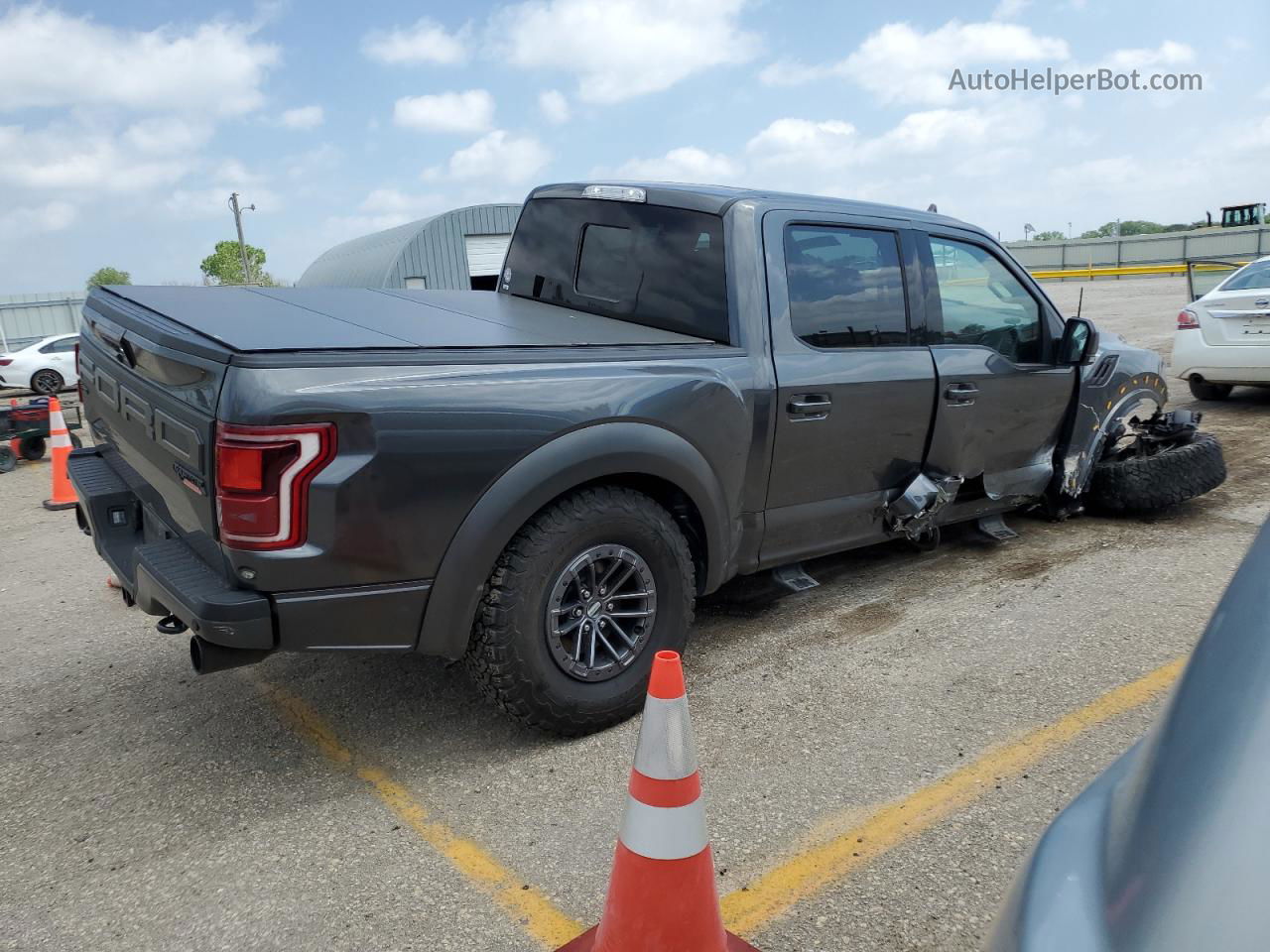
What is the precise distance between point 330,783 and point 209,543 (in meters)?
0.87

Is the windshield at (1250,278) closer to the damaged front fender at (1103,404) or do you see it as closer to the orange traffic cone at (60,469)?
the damaged front fender at (1103,404)

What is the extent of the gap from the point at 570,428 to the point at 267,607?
102 cm

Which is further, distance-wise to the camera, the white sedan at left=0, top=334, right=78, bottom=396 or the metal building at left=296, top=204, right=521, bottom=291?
the metal building at left=296, top=204, right=521, bottom=291

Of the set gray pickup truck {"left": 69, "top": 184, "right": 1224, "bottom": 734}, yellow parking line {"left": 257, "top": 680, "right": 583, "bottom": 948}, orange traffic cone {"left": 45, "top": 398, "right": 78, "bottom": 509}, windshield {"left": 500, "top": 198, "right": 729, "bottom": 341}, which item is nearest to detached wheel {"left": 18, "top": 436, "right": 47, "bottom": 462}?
orange traffic cone {"left": 45, "top": 398, "right": 78, "bottom": 509}

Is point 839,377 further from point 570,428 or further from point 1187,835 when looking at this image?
point 1187,835

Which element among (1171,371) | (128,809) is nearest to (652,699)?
(128,809)

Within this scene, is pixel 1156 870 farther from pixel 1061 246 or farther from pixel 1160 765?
pixel 1061 246

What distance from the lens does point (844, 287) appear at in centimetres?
397

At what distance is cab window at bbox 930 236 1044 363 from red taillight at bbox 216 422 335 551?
293 cm

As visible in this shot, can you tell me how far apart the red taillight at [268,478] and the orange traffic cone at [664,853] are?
1.12 meters

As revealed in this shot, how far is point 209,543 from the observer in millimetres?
2770

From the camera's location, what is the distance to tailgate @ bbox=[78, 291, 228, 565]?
104 inches

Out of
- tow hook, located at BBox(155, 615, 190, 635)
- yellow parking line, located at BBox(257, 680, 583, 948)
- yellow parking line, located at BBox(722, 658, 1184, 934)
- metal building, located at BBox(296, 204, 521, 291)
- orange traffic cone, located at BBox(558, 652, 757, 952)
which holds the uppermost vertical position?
metal building, located at BBox(296, 204, 521, 291)

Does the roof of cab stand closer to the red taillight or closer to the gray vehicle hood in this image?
the red taillight
